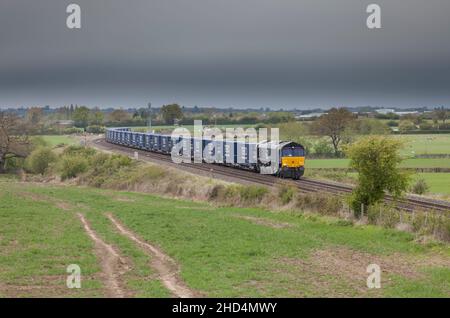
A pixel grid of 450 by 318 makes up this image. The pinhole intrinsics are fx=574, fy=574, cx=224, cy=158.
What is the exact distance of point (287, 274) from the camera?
22188 mm

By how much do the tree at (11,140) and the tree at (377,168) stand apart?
7306 cm

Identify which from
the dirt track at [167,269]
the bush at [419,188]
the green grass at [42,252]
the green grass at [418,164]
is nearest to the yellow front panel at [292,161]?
the bush at [419,188]

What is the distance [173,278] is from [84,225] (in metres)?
15.1

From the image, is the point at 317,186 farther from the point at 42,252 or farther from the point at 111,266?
the point at 111,266

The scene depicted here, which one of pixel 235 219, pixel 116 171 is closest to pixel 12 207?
pixel 235 219

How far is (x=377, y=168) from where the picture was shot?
34.9 meters

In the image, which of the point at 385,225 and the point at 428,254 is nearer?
the point at 428,254

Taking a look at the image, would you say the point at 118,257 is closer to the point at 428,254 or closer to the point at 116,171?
the point at 428,254

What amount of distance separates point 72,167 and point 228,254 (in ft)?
186

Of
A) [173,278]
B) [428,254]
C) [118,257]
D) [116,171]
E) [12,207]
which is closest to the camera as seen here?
[173,278]

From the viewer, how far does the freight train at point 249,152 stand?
5531 cm

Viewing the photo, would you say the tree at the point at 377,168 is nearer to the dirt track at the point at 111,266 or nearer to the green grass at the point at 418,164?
the dirt track at the point at 111,266

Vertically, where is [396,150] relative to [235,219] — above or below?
above
